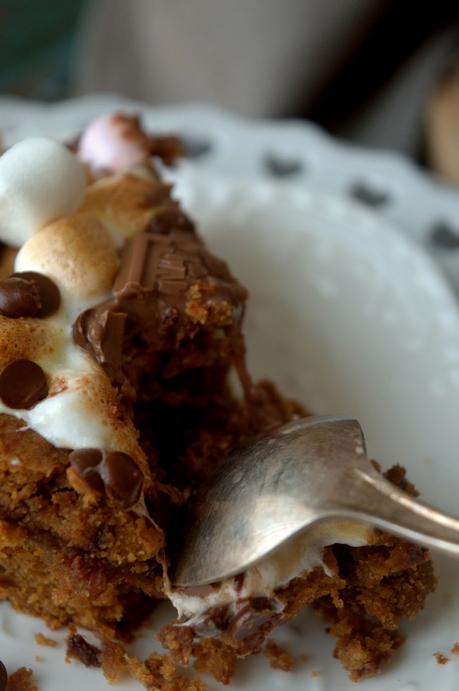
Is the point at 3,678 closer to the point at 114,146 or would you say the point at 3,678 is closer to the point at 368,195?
the point at 114,146

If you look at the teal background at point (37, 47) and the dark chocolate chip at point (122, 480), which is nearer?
the dark chocolate chip at point (122, 480)

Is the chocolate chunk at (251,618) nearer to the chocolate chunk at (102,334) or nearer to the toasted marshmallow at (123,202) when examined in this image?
the chocolate chunk at (102,334)

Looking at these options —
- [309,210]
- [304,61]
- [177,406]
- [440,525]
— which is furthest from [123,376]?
[304,61]

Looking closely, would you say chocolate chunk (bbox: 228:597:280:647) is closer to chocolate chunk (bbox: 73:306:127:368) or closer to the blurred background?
chocolate chunk (bbox: 73:306:127:368)

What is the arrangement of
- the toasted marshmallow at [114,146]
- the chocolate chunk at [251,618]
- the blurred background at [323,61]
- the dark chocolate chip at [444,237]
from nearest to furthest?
the chocolate chunk at [251,618]
the toasted marshmallow at [114,146]
the dark chocolate chip at [444,237]
the blurred background at [323,61]

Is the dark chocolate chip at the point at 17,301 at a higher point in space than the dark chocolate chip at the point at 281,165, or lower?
higher

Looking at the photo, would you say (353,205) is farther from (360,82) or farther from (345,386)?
(360,82)

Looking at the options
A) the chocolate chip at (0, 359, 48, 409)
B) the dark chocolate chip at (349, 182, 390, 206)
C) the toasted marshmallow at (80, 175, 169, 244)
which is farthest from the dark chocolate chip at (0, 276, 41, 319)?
the dark chocolate chip at (349, 182, 390, 206)

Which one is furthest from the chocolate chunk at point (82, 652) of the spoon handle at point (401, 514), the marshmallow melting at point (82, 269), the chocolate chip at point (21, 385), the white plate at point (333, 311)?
the spoon handle at point (401, 514)
